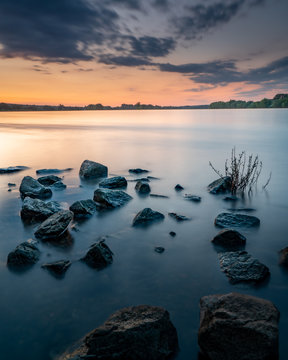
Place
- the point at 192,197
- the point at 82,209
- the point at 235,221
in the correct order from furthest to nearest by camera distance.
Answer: the point at 192,197 < the point at 82,209 < the point at 235,221

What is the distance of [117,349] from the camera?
2.91m

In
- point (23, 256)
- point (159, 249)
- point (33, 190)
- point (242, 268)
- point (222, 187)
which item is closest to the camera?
point (242, 268)

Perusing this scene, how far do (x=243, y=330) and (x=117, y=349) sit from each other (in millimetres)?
1408

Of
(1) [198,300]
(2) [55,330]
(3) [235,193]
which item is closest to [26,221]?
(2) [55,330]

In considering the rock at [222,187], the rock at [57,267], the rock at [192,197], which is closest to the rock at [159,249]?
the rock at [57,267]

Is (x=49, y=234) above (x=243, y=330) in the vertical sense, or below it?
below

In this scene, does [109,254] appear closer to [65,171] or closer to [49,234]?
[49,234]

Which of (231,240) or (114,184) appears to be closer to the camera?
(231,240)

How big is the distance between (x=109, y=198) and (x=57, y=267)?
367 cm

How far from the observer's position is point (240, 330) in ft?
9.30

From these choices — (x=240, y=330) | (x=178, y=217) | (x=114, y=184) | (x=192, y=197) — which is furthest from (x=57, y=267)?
(x=114, y=184)

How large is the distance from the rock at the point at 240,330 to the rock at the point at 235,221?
12.0 ft

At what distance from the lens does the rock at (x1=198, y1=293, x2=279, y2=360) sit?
9.10ft

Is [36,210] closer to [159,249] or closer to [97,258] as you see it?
[97,258]
